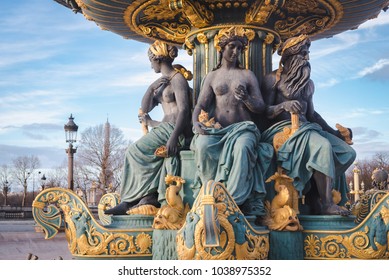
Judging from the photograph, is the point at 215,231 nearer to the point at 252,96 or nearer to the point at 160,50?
the point at 252,96

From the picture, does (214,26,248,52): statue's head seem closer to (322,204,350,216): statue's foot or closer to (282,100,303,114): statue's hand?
(282,100,303,114): statue's hand

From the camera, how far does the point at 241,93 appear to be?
748cm

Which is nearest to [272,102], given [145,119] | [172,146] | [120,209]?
[172,146]

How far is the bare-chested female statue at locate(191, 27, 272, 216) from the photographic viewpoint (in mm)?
7035

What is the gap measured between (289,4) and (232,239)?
3806 mm

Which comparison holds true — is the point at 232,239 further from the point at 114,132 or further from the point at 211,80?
the point at 114,132

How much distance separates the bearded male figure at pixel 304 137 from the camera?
7293mm

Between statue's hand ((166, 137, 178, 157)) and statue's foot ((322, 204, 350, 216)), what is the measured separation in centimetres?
194

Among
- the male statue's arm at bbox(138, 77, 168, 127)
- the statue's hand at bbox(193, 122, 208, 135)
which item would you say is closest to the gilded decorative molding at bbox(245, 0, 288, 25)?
the male statue's arm at bbox(138, 77, 168, 127)

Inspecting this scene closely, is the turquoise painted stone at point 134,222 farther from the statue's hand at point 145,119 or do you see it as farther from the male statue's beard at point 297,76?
the male statue's beard at point 297,76

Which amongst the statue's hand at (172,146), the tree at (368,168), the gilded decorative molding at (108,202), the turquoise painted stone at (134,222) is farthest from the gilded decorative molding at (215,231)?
the tree at (368,168)

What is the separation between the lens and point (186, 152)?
7754mm

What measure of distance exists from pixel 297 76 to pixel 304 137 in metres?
0.83
